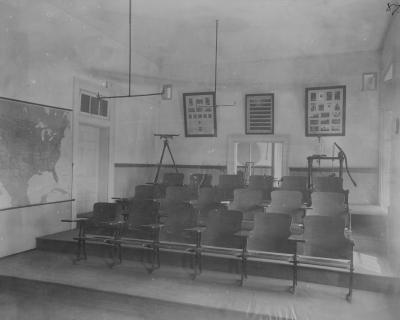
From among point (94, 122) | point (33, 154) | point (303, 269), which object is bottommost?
point (303, 269)

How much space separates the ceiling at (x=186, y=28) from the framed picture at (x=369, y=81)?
51 cm

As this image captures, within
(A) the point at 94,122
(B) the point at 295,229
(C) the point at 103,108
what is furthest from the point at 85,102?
(B) the point at 295,229

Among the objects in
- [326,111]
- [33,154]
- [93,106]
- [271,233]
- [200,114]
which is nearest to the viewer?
[271,233]

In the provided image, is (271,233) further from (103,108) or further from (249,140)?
(249,140)

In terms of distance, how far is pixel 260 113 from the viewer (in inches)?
340

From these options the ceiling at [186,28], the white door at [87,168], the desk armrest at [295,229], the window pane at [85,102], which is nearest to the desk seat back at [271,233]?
the desk armrest at [295,229]

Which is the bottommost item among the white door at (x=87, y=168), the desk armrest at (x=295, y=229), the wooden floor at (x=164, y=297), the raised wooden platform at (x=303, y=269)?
the wooden floor at (x=164, y=297)

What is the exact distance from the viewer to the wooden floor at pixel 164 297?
347cm

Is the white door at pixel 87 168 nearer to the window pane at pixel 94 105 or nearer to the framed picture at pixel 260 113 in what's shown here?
the window pane at pixel 94 105

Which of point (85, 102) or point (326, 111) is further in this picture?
point (326, 111)

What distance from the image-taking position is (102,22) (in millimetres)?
6652

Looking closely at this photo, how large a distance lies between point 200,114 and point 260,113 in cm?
141

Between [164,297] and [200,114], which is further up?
[200,114]

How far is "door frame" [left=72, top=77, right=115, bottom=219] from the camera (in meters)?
6.47
